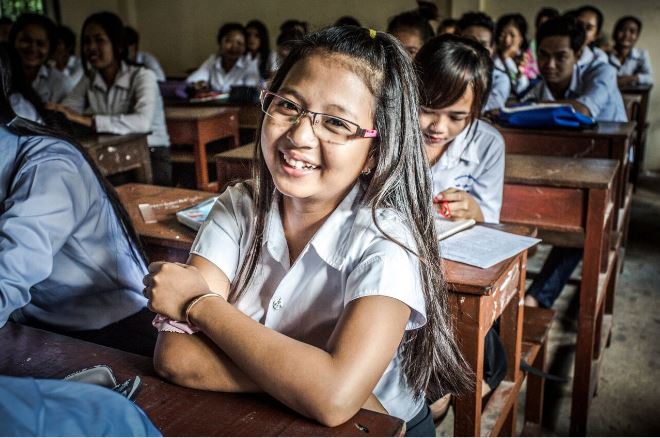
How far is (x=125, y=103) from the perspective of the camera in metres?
3.91

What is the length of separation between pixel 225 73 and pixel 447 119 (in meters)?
5.47

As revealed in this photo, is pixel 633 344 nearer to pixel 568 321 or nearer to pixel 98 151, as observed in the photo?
pixel 568 321

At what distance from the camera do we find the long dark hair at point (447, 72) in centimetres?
194

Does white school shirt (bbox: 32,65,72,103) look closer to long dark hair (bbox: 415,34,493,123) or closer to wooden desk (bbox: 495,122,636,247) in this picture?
wooden desk (bbox: 495,122,636,247)

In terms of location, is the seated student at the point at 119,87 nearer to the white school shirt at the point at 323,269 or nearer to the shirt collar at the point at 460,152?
the shirt collar at the point at 460,152

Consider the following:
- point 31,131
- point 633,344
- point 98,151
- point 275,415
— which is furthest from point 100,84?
point 275,415

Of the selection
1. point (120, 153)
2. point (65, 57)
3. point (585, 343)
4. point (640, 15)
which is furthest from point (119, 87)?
point (640, 15)

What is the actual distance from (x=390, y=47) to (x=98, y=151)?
2499 millimetres

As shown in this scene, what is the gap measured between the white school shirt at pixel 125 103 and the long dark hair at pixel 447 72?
2145 mm

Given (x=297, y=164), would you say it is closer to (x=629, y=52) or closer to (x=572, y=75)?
(x=572, y=75)

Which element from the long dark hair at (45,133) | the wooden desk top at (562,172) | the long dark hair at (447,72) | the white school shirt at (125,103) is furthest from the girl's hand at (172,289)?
the white school shirt at (125,103)

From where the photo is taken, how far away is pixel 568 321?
127 inches

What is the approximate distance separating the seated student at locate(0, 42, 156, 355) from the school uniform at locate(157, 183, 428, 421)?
1.08 ft

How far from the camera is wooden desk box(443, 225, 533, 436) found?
1.34 m
